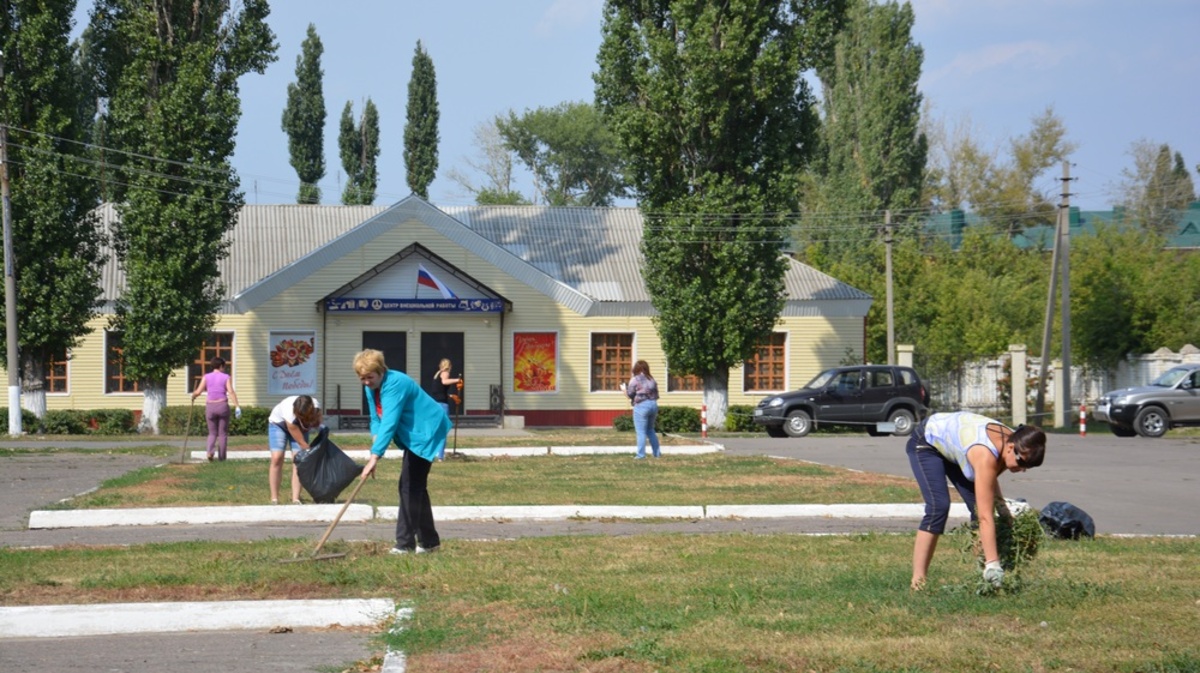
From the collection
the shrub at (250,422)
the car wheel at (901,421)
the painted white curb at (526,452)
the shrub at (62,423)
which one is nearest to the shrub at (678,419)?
the car wheel at (901,421)

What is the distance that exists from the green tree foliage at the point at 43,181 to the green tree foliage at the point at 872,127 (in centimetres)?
3621

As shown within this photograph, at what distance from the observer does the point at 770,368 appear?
42375 mm

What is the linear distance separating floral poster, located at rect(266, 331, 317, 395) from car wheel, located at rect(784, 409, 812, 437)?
1382cm

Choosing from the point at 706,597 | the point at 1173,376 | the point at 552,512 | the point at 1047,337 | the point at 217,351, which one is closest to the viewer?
the point at 706,597

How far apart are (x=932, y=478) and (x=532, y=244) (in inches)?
1473

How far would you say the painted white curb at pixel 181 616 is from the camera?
789 cm

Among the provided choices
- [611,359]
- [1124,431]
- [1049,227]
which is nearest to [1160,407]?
[1124,431]

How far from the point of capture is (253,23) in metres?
34.4

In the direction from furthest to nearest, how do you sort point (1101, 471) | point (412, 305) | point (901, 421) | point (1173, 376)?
1. point (412, 305)
2. point (901, 421)
3. point (1173, 376)
4. point (1101, 471)

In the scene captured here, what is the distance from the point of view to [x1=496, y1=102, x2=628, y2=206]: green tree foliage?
78000mm

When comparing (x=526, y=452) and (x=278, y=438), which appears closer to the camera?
(x=278, y=438)

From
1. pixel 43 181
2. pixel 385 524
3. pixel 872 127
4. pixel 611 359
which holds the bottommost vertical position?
pixel 385 524

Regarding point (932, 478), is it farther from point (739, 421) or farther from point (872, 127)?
point (872, 127)

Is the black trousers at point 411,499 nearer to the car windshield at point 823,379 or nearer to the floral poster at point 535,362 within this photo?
the car windshield at point 823,379
